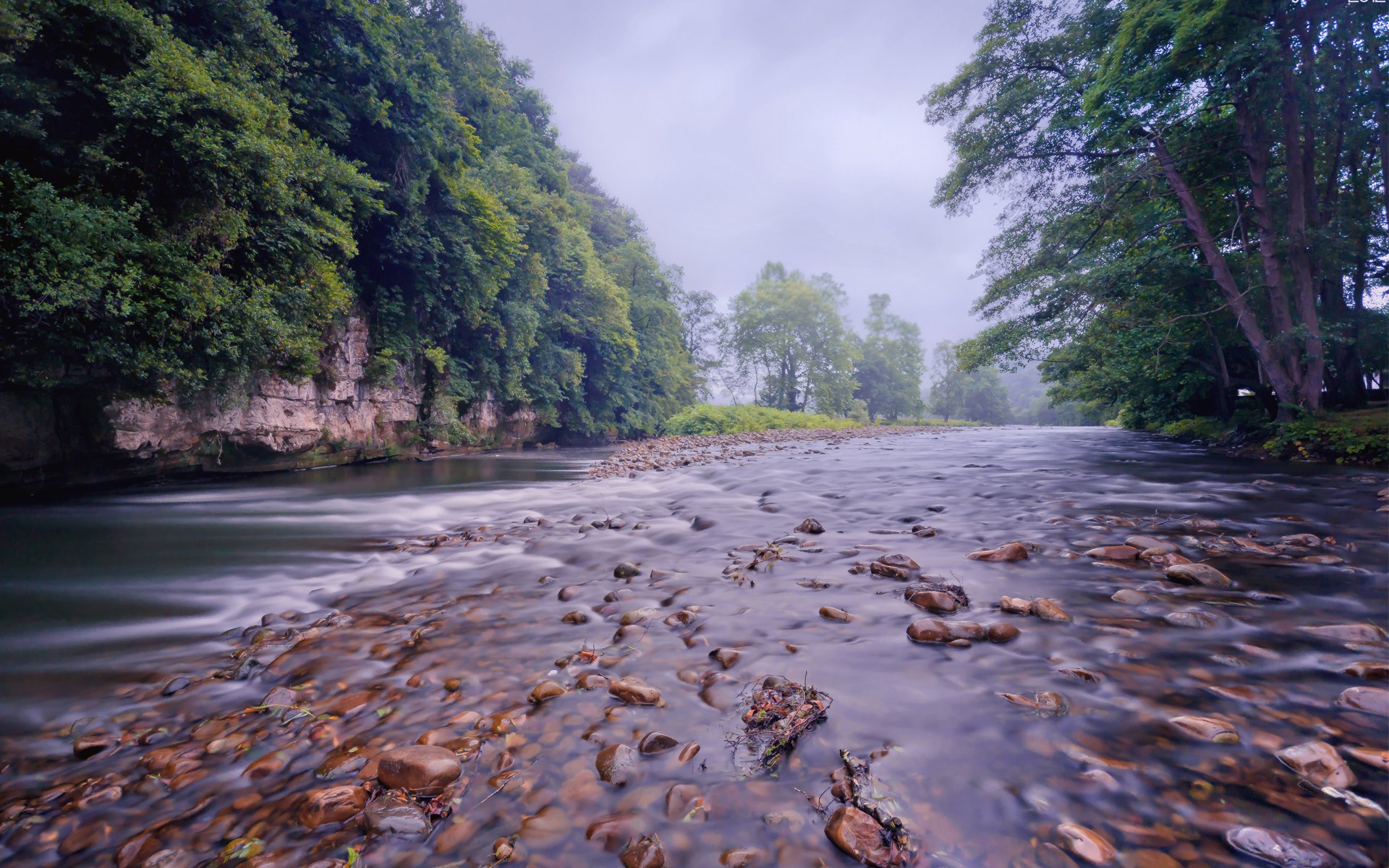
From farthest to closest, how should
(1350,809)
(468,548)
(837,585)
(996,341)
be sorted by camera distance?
1. (996,341)
2. (468,548)
3. (837,585)
4. (1350,809)

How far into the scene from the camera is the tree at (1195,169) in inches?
341

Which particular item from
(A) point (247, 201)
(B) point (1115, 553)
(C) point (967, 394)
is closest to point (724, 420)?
(A) point (247, 201)

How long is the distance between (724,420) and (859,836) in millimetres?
28803

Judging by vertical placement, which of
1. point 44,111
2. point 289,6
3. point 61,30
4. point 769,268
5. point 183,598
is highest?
point 769,268

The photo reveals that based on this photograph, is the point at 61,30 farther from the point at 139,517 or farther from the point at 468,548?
the point at 468,548

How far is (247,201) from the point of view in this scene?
869 centimetres

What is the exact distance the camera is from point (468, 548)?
5164 mm

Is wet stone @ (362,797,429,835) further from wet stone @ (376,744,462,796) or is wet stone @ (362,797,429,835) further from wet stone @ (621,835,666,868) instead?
wet stone @ (621,835,666,868)

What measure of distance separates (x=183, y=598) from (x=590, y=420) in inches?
906

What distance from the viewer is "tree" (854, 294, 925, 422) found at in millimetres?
61750

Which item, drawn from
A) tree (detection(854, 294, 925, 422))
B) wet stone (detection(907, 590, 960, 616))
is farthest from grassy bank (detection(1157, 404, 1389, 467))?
tree (detection(854, 294, 925, 422))

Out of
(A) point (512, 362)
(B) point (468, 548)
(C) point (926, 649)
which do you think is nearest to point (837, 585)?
(C) point (926, 649)

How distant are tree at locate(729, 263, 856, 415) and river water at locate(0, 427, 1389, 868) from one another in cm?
4624

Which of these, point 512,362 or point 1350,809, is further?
point 512,362
